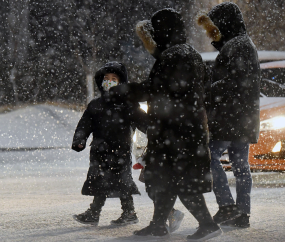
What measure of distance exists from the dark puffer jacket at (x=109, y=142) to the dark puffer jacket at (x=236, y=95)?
592mm

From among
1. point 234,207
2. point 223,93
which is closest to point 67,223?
point 234,207

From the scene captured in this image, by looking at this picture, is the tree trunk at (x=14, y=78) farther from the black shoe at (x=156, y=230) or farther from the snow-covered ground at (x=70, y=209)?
the black shoe at (x=156, y=230)

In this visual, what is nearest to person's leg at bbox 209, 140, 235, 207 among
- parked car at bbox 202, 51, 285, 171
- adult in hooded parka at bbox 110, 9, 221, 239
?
adult in hooded parka at bbox 110, 9, 221, 239

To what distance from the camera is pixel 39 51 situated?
23.7 metres

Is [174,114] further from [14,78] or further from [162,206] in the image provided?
[14,78]

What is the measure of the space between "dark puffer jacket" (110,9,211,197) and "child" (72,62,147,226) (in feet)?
1.90

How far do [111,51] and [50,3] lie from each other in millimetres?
3214

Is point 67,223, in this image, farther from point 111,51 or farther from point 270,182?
point 111,51

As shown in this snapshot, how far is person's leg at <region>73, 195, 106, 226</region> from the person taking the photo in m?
4.26

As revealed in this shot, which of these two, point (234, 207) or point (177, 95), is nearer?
point (177, 95)

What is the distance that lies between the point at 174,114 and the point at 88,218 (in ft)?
3.91

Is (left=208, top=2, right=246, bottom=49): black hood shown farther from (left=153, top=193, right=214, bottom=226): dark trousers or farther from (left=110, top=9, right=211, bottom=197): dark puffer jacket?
(left=153, top=193, right=214, bottom=226): dark trousers

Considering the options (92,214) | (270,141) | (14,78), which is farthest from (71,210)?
(14,78)

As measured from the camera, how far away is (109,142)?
4316 millimetres
